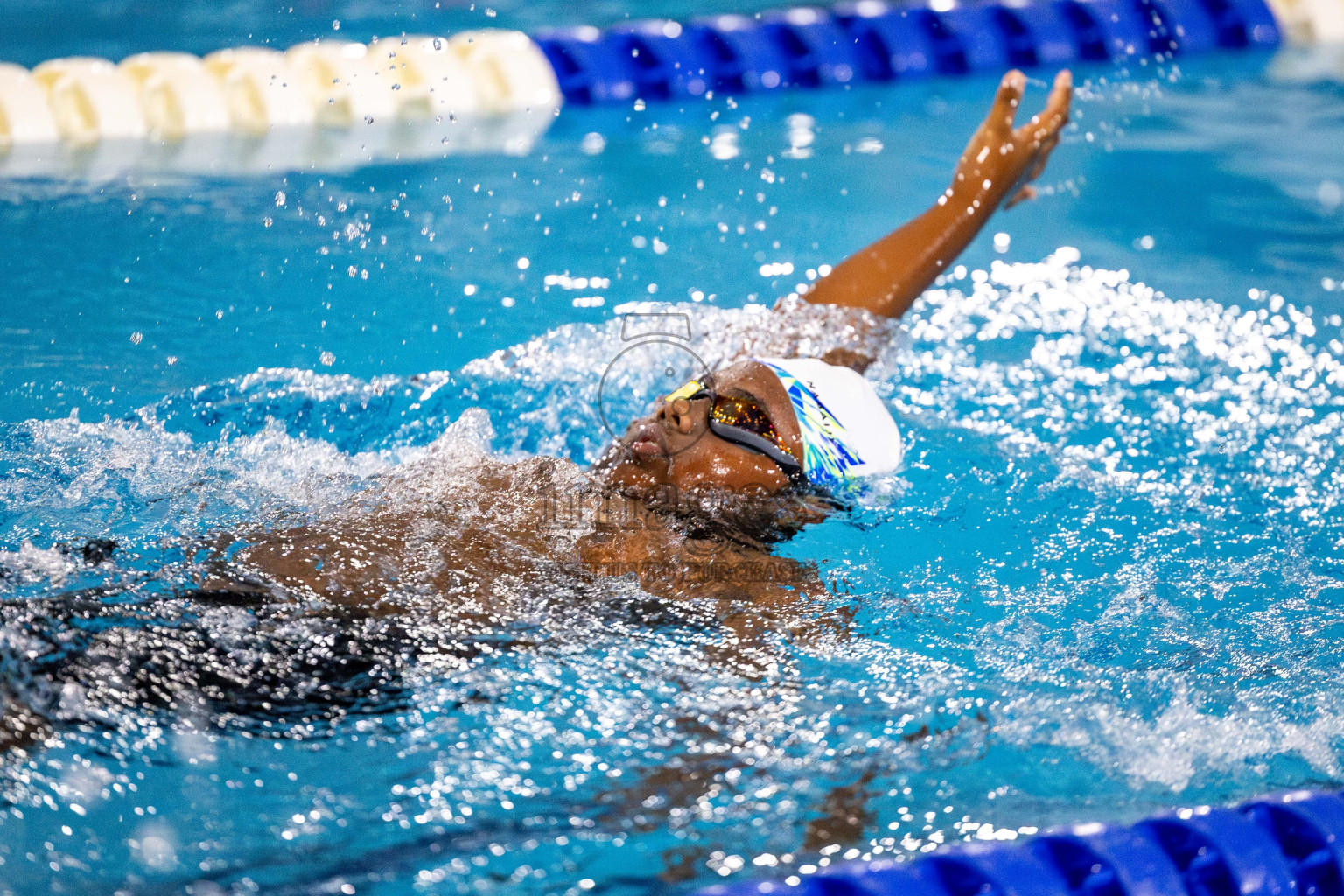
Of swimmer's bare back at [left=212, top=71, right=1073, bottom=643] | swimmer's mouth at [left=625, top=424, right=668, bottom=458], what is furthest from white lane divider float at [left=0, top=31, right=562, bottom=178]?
swimmer's mouth at [left=625, top=424, right=668, bottom=458]

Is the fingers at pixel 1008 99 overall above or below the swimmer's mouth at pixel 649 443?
above

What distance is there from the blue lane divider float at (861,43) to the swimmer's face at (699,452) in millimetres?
3143

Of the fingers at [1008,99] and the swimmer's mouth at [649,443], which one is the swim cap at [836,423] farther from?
the fingers at [1008,99]

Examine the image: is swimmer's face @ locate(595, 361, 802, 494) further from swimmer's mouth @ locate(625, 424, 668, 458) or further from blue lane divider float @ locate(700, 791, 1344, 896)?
blue lane divider float @ locate(700, 791, 1344, 896)

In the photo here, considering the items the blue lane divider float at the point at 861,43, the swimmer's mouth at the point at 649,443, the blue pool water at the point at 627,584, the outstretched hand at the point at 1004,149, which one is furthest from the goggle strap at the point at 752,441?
the blue lane divider float at the point at 861,43

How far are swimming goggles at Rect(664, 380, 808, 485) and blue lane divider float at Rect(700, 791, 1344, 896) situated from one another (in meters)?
0.87

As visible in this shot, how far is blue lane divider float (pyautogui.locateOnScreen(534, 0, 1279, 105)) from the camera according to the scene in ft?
17.7

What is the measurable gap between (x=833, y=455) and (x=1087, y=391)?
1307 millimetres

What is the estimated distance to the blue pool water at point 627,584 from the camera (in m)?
1.94

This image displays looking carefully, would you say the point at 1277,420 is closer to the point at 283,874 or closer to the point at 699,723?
the point at 699,723

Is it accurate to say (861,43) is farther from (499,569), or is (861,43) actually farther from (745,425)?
(499,569)

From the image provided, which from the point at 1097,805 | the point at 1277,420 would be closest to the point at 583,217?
the point at 1277,420

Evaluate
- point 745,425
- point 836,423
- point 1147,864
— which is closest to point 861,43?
point 836,423

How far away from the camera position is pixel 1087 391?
3.53 m
